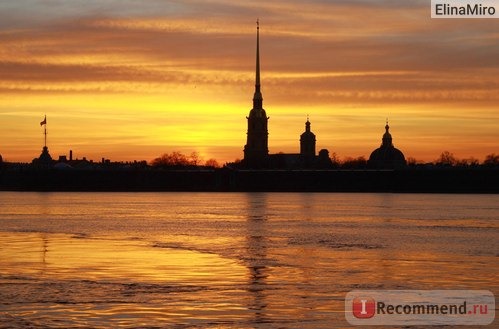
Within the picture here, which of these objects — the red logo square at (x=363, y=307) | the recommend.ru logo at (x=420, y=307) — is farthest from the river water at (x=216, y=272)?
the recommend.ru logo at (x=420, y=307)

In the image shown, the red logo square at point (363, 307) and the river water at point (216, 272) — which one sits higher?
the river water at point (216, 272)

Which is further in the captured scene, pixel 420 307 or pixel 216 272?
pixel 216 272

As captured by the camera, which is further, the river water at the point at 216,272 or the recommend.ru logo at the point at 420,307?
the river water at the point at 216,272

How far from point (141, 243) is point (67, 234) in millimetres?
7094

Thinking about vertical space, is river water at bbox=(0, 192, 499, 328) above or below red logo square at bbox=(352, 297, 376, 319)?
above

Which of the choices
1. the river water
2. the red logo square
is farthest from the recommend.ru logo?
the river water

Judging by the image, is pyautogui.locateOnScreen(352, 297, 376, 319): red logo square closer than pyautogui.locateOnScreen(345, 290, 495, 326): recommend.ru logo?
No

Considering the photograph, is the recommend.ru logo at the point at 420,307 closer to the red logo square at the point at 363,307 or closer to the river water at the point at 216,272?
the red logo square at the point at 363,307

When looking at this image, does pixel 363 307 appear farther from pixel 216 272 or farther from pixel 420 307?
pixel 216 272

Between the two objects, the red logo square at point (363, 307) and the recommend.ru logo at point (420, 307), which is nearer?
the recommend.ru logo at point (420, 307)

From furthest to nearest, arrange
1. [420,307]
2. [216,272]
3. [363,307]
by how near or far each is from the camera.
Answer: [216,272] → [363,307] → [420,307]

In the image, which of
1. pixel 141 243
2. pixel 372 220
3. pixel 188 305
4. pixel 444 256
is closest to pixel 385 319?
pixel 188 305

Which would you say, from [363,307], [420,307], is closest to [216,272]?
[363,307]

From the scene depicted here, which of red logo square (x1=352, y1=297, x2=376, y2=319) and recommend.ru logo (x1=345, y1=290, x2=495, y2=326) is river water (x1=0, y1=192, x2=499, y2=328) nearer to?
red logo square (x1=352, y1=297, x2=376, y2=319)
